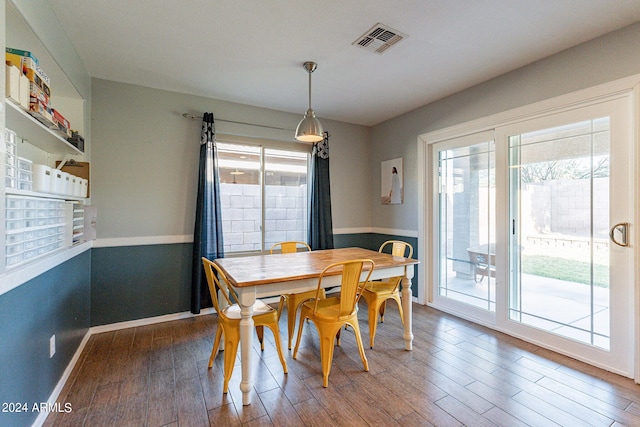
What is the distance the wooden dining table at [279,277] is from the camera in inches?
70.4

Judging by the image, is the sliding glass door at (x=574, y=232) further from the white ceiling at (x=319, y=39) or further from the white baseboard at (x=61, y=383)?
the white baseboard at (x=61, y=383)

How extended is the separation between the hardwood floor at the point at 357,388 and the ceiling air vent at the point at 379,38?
2570 mm

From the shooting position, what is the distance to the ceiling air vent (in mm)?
2146

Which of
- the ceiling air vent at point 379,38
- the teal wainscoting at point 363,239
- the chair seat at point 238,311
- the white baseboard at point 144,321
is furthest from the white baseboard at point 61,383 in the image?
the ceiling air vent at point 379,38

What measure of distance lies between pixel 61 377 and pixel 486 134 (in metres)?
4.21

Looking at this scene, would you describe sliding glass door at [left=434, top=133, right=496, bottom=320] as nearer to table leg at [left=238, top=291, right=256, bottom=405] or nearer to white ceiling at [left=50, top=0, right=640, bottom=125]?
white ceiling at [left=50, top=0, right=640, bottom=125]

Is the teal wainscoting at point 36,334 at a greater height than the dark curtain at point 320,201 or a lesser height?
lesser

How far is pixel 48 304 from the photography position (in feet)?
5.86

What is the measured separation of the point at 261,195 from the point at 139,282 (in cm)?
168

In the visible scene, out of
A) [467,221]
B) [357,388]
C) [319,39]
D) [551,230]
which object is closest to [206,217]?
[319,39]

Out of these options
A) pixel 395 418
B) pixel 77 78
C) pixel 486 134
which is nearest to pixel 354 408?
pixel 395 418

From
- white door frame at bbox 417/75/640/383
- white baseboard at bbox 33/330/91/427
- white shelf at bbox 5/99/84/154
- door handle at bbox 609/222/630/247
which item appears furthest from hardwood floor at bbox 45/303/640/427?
white shelf at bbox 5/99/84/154

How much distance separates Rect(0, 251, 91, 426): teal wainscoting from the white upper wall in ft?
11.8

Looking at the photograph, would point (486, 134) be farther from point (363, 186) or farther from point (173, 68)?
point (173, 68)
